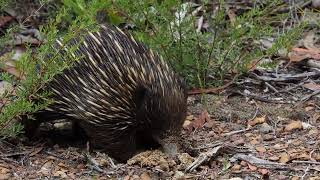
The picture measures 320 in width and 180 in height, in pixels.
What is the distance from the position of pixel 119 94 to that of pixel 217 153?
678 millimetres

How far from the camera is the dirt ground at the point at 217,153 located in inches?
147

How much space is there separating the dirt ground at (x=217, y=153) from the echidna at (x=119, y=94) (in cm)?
16

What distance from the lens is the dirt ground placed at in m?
3.73

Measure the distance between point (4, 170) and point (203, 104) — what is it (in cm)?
159

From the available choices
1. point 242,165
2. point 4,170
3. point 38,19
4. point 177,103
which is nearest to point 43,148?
point 4,170

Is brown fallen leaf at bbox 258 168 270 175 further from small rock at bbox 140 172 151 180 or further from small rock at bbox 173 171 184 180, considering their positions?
small rock at bbox 140 172 151 180

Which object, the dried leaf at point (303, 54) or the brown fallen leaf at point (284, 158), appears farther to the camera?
the dried leaf at point (303, 54)

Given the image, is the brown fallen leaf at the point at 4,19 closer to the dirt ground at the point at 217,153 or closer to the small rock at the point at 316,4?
the dirt ground at the point at 217,153

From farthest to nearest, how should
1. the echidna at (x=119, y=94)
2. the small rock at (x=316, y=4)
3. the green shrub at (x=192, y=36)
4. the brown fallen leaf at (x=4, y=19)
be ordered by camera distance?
the small rock at (x=316, y=4), the brown fallen leaf at (x=4, y=19), the green shrub at (x=192, y=36), the echidna at (x=119, y=94)

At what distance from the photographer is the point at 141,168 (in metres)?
3.84

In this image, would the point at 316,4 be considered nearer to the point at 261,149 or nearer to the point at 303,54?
the point at 303,54

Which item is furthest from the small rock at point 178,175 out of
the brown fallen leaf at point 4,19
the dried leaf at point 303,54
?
the brown fallen leaf at point 4,19

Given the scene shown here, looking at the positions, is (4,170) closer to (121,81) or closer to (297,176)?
(121,81)

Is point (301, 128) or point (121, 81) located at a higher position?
point (121, 81)
